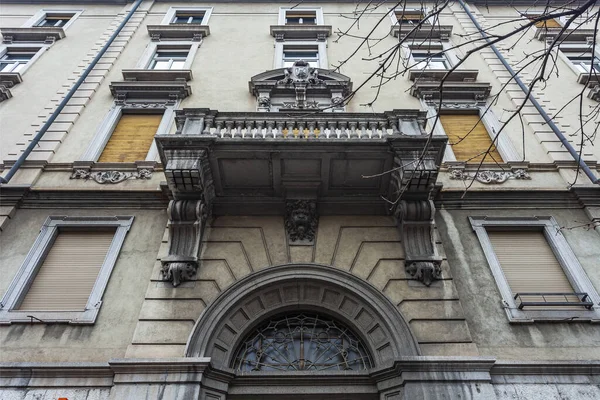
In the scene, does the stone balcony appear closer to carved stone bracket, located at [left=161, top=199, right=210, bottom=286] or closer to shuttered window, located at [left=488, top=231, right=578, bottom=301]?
carved stone bracket, located at [left=161, top=199, right=210, bottom=286]

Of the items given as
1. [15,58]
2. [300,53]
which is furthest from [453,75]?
[15,58]

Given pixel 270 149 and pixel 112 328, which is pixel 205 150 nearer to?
pixel 270 149

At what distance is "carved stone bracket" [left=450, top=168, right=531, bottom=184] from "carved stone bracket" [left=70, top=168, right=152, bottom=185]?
7025 mm

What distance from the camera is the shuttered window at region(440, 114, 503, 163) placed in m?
9.59

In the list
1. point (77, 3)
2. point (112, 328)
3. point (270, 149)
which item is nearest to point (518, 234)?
point (270, 149)

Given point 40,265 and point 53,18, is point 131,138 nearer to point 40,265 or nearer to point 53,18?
point 40,265

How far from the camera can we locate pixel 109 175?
8.95 meters

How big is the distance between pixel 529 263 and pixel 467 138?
380 cm

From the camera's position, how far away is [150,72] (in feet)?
38.1

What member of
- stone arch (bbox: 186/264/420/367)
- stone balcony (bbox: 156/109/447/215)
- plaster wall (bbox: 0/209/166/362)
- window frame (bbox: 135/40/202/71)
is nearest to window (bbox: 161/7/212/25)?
window frame (bbox: 135/40/202/71)

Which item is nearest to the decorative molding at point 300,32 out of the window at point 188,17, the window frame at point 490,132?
the window at point 188,17

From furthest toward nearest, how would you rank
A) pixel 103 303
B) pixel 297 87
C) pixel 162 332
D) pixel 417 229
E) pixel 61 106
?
pixel 297 87
pixel 61 106
pixel 417 229
pixel 103 303
pixel 162 332

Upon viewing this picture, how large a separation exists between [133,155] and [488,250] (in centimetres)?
824

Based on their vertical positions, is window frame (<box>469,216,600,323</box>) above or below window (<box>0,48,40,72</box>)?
below
